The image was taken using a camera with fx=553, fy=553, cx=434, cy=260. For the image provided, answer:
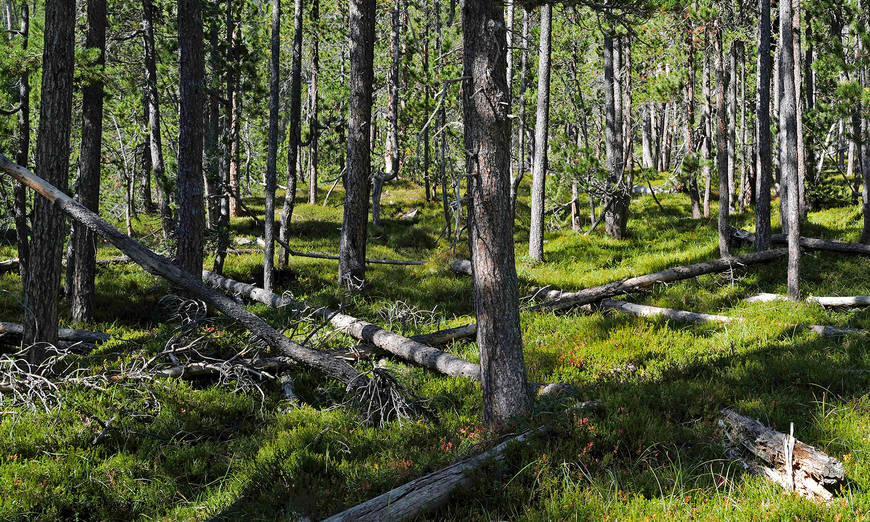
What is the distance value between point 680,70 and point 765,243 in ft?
22.7

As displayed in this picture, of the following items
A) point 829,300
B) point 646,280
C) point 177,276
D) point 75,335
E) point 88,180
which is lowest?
point 75,335

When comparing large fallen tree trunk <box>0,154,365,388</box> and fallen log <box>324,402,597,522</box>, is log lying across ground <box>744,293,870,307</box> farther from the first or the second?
large fallen tree trunk <box>0,154,365,388</box>

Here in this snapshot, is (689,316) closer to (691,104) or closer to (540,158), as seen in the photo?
(540,158)

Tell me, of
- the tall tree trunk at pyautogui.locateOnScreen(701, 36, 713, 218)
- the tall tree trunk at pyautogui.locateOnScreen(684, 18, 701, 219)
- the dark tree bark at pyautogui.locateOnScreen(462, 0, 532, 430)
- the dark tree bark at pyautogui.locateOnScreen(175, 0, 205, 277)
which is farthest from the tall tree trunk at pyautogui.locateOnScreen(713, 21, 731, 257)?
the dark tree bark at pyautogui.locateOnScreen(175, 0, 205, 277)

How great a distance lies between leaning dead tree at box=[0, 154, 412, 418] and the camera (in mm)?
6004

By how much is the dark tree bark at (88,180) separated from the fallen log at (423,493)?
26.5 feet

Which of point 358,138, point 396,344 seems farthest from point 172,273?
point 358,138

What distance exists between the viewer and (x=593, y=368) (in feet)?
23.3

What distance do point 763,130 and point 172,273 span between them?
39.1 ft

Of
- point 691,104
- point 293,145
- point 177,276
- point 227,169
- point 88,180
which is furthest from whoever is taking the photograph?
point 227,169

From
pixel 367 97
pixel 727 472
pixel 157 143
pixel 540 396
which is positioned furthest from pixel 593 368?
pixel 157 143

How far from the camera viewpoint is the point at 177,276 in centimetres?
606

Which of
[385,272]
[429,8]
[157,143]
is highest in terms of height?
[429,8]

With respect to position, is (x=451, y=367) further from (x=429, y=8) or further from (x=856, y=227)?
(x=429, y=8)
